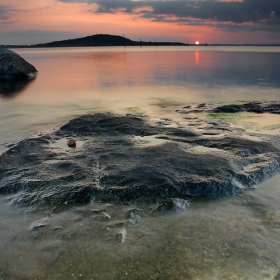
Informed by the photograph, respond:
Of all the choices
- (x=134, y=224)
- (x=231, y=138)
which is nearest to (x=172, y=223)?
(x=134, y=224)

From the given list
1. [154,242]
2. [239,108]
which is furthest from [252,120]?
[154,242]

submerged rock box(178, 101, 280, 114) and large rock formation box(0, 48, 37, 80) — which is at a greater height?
large rock formation box(0, 48, 37, 80)

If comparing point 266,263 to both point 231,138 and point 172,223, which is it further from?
point 231,138

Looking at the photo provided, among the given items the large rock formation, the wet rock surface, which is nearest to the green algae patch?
the wet rock surface

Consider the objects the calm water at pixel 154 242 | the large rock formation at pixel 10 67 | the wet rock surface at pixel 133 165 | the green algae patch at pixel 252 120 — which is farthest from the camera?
the large rock formation at pixel 10 67

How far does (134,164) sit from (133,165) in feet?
0.14

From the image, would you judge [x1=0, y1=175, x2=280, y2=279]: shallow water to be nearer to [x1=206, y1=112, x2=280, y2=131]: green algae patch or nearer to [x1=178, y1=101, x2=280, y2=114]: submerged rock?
[x1=206, y1=112, x2=280, y2=131]: green algae patch

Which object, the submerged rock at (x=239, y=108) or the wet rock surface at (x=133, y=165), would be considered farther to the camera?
the submerged rock at (x=239, y=108)

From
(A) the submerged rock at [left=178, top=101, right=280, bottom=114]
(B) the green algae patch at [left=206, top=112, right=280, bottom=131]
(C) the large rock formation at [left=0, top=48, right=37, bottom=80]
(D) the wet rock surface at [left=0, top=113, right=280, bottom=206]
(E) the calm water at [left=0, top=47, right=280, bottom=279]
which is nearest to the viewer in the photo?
(E) the calm water at [left=0, top=47, right=280, bottom=279]

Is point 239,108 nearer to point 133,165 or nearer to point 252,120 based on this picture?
point 252,120

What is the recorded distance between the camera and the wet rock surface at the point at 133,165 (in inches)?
158

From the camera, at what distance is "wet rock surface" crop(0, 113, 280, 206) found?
4023 millimetres

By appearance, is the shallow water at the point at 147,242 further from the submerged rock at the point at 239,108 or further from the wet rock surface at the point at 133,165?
the submerged rock at the point at 239,108

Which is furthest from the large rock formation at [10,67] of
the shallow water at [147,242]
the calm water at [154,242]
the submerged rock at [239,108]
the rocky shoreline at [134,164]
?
the shallow water at [147,242]
